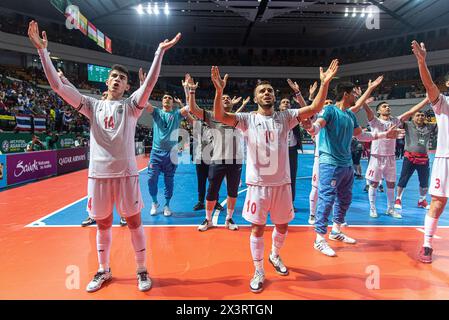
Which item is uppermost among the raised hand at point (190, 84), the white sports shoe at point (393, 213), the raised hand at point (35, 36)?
the raised hand at point (35, 36)

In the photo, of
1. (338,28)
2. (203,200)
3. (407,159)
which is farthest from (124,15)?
(407,159)

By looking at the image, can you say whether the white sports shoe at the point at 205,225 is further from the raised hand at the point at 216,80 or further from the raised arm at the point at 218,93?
the raised hand at the point at 216,80

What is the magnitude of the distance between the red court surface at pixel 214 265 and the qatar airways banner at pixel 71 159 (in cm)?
621

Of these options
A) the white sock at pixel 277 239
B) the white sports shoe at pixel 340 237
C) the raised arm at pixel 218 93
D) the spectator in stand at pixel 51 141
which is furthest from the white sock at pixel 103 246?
the spectator in stand at pixel 51 141

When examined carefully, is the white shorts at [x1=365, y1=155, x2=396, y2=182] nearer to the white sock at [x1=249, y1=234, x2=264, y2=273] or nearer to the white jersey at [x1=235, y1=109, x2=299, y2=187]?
the white jersey at [x1=235, y1=109, x2=299, y2=187]

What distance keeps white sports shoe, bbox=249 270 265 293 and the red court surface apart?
7 cm

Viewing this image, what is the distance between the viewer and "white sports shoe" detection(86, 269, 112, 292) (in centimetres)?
290

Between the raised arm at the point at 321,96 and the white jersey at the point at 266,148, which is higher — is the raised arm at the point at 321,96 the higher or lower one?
the higher one

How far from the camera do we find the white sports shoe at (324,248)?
150 inches

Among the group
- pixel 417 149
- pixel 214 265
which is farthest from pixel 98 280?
pixel 417 149

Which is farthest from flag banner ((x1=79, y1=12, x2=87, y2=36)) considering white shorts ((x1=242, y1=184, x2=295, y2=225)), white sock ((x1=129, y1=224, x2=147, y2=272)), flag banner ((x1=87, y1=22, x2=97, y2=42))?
white shorts ((x1=242, y1=184, x2=295, y2=225))

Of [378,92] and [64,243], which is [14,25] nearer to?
[64,243]

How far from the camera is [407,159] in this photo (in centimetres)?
610

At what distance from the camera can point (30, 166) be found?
9.18 m
